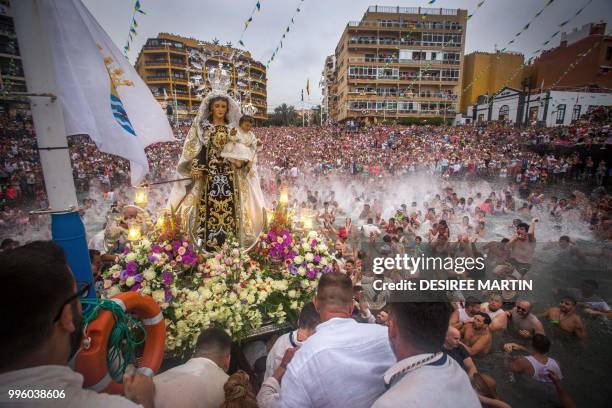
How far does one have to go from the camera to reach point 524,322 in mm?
5719

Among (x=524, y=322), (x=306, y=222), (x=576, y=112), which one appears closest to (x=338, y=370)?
(x=306, y=222)

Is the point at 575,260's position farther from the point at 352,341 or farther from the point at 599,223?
the point at 352,341

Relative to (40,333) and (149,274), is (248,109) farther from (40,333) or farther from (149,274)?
(40,333)

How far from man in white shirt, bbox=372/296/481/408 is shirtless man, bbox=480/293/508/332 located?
16.4 ft

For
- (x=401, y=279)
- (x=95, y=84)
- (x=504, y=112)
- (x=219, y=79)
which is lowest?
(x=401, y=279)

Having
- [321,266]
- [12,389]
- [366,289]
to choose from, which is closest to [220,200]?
[321,266]

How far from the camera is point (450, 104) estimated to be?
47.7 metres

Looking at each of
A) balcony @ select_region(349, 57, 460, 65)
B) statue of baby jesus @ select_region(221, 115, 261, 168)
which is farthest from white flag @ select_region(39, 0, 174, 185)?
balcony @ select_region(349, 57, 460, 65)

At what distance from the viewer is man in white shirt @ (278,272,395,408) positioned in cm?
193

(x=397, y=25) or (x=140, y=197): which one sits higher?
(x=397, y=25)

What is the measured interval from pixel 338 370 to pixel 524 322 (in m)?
5.46

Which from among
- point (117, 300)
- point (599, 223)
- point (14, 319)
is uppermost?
point (14, 319)

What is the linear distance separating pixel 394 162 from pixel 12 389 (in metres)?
24.2

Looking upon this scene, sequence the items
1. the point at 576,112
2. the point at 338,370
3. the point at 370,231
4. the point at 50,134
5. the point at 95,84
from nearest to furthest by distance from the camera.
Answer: the point at 338,370, the point at 50,134, the point at 95,84, the point at 370,231, the point at 576,112
